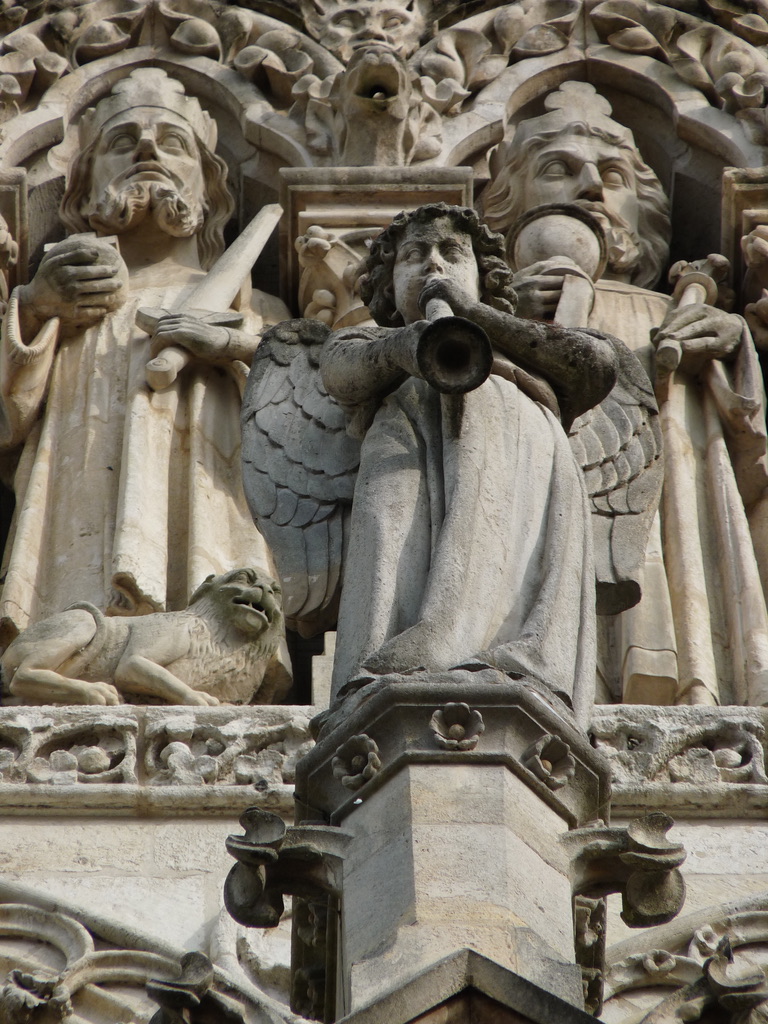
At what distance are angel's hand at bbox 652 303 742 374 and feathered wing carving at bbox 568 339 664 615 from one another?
4.28 ft

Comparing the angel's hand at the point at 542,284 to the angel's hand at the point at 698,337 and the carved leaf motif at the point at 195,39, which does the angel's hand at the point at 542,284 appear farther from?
the carved leaf motif at the point at 195,39

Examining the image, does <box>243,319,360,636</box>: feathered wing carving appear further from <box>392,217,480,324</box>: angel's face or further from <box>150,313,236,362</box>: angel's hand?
<box>150,313,236,362</box>: angel's hand

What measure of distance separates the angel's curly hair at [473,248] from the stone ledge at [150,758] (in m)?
1.19

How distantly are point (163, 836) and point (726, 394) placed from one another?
3.05m

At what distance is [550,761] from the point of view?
581 cm

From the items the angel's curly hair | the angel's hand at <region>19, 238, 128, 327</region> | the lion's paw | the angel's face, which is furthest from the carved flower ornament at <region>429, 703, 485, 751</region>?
the angel's hand at <region>19, 238, 128, 327</region>

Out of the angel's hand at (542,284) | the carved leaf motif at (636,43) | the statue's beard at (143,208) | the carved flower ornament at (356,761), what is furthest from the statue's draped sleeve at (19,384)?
the carved flower ornament at (356,761)

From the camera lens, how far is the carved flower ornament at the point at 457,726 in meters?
5.71

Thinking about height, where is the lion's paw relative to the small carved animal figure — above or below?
below

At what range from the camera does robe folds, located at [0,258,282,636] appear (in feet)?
27.4

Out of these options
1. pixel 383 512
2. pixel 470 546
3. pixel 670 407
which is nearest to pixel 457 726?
pixel 470 546

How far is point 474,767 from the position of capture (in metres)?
5.68

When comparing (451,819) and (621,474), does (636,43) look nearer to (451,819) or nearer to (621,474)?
(621,474)

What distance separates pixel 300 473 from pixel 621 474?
3.11ft
